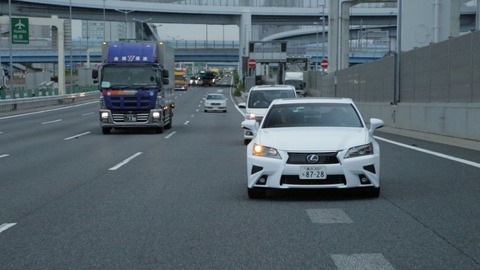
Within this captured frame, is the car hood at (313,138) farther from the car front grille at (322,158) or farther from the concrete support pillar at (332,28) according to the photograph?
the concrete support pillar at (332,28)

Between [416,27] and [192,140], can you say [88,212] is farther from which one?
[416,27]

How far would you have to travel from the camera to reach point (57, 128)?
31.0 meters

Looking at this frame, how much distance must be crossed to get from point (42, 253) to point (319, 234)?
296 centimetres

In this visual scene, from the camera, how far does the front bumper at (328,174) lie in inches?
375

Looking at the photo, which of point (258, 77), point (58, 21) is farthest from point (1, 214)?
point (258, 77)

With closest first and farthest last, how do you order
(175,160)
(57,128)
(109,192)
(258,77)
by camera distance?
(109,192)
(175,160)
(57,128)
(258,77)

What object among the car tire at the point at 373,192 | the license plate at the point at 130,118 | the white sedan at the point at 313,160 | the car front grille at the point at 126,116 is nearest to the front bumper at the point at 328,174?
the white sedan at the point at 313,160

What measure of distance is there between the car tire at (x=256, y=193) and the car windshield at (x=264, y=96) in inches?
463

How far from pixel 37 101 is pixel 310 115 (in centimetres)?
4538

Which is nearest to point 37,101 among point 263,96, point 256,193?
point 263,96

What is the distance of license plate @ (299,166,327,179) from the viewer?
31.1 feet

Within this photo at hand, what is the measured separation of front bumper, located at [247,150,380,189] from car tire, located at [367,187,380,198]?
0.36ft

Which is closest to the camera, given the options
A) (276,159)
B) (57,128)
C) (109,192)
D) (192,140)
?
(276,159)

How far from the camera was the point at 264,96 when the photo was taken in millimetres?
22328
